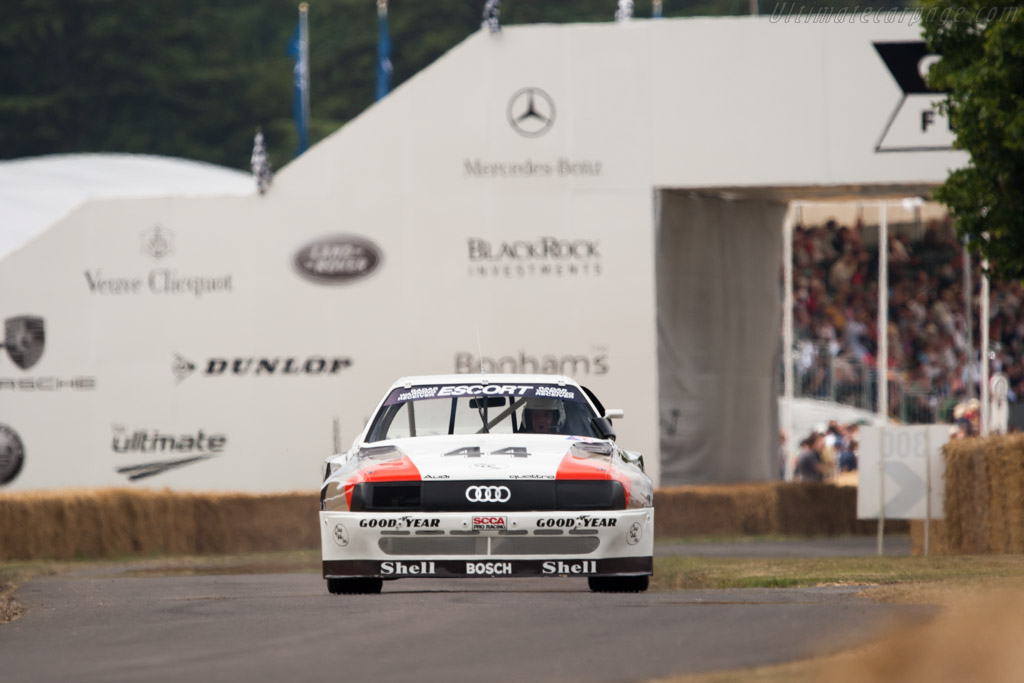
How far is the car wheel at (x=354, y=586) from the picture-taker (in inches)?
416

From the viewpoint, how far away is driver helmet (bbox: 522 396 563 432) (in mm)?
11086

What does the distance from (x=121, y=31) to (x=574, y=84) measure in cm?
3716

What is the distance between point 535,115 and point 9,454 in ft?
27.0

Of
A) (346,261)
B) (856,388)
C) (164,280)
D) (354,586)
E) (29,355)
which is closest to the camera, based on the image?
(354,586)

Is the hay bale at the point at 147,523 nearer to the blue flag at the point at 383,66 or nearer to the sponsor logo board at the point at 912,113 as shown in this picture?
the sponsor logo board at the point at 912,113

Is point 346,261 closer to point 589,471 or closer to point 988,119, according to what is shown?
point 988,119

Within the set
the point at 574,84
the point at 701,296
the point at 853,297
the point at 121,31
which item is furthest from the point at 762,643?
the point at 121,31

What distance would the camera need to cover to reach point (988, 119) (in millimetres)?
16047

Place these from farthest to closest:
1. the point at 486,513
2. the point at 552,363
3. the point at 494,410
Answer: the point at 552,363 < the point at 494,410 < the point at 486,513

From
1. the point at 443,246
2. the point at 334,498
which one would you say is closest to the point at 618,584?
the point at 334,498

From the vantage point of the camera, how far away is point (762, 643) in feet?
24.6

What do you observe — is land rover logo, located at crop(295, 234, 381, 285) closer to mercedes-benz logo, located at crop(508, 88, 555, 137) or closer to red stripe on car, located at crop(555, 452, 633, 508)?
mercedes-benz logo, located at crop(508, 88, 555, 137)

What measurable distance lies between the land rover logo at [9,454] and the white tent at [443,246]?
0.27 ft

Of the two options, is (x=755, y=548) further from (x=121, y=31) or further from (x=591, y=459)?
(x=121, y=31)
